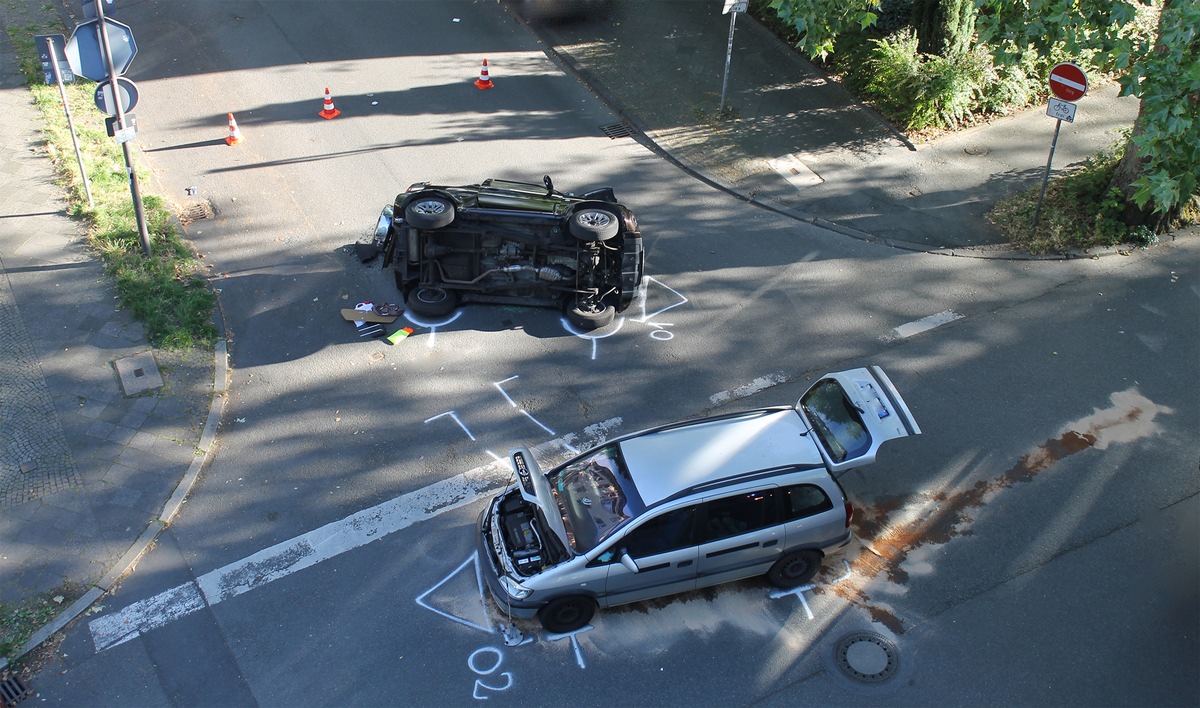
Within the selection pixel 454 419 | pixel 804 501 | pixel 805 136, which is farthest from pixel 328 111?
pixel 804 501

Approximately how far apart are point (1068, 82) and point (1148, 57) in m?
2.17

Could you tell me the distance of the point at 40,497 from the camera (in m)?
9.26

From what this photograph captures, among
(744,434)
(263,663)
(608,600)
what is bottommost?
→ (263,663)

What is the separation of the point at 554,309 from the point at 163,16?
41.8 feet

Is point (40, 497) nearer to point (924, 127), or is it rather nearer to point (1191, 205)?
point (924, 127)

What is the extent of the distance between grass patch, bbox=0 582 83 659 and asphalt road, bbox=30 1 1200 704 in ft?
1.22

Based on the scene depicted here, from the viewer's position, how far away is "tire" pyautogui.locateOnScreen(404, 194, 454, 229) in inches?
426

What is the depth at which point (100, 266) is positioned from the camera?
40.4 ft

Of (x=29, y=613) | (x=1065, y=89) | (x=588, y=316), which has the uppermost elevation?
(x=1065, y=89)

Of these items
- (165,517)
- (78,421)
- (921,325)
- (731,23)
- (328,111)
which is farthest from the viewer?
(328,111)

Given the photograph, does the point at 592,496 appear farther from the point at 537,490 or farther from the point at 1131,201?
the point at 1131,201

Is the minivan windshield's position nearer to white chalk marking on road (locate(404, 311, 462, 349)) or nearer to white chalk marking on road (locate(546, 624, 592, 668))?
white chalk marking on road (locate(546, 624, 592, 668))

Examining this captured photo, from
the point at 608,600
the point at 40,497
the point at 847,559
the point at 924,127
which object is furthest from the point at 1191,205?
the point at 40,497

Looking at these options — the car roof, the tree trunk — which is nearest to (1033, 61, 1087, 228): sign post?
the tree trunk
